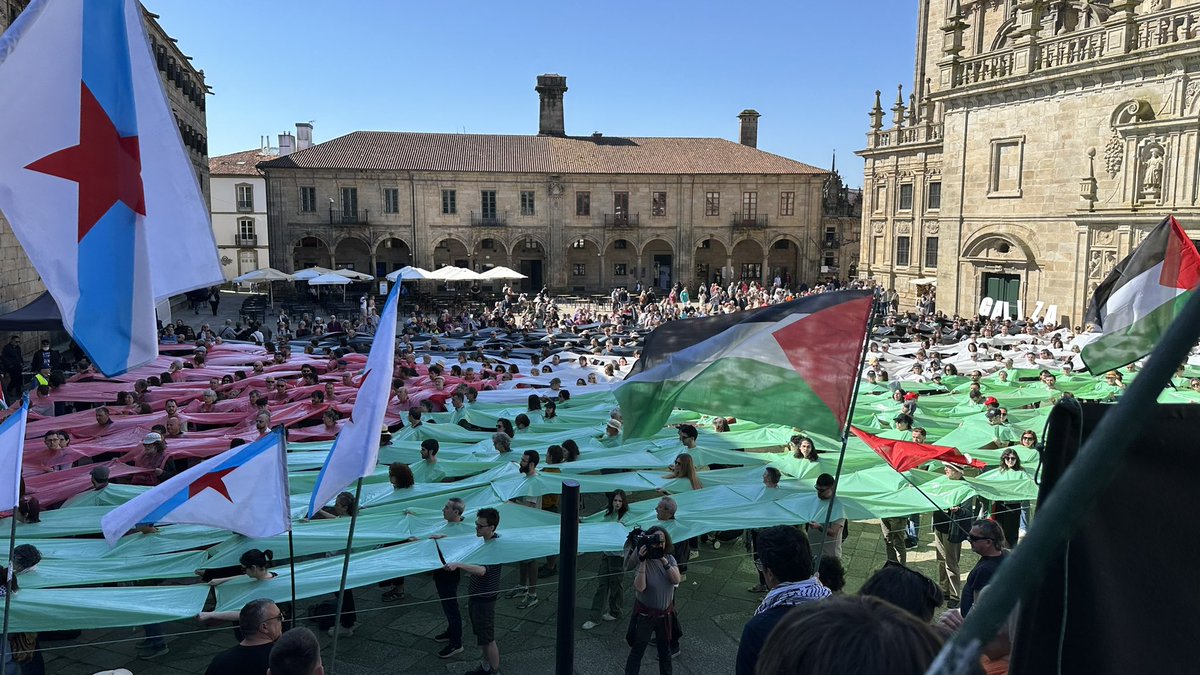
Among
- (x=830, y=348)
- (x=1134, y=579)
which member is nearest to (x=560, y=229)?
(x=830, y=348)

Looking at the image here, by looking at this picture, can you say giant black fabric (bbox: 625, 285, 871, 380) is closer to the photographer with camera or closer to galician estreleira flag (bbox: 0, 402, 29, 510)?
the photographer with camera

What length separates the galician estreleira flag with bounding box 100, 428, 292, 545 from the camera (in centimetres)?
582

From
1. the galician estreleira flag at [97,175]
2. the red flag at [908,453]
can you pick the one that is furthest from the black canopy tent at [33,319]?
the red flag at [908,453]

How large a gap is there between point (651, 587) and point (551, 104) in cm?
5187

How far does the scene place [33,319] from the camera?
17031 mm

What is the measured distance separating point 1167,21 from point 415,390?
26.4 m

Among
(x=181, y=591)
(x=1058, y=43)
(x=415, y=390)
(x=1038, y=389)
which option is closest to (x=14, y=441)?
(x=181, y=591)

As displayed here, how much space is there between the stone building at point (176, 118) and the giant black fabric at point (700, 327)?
328 inches

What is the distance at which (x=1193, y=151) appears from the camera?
83.5 ft

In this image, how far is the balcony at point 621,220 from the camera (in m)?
50.5

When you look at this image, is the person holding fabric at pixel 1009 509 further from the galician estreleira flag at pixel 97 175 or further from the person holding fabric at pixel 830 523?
the galician estreleira flag at pixel 97 175

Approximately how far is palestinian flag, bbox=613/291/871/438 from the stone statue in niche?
2635 centimetres

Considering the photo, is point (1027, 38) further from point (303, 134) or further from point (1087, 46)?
point (303, 134)

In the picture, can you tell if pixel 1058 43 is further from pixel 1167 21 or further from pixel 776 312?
pixel 776 312
